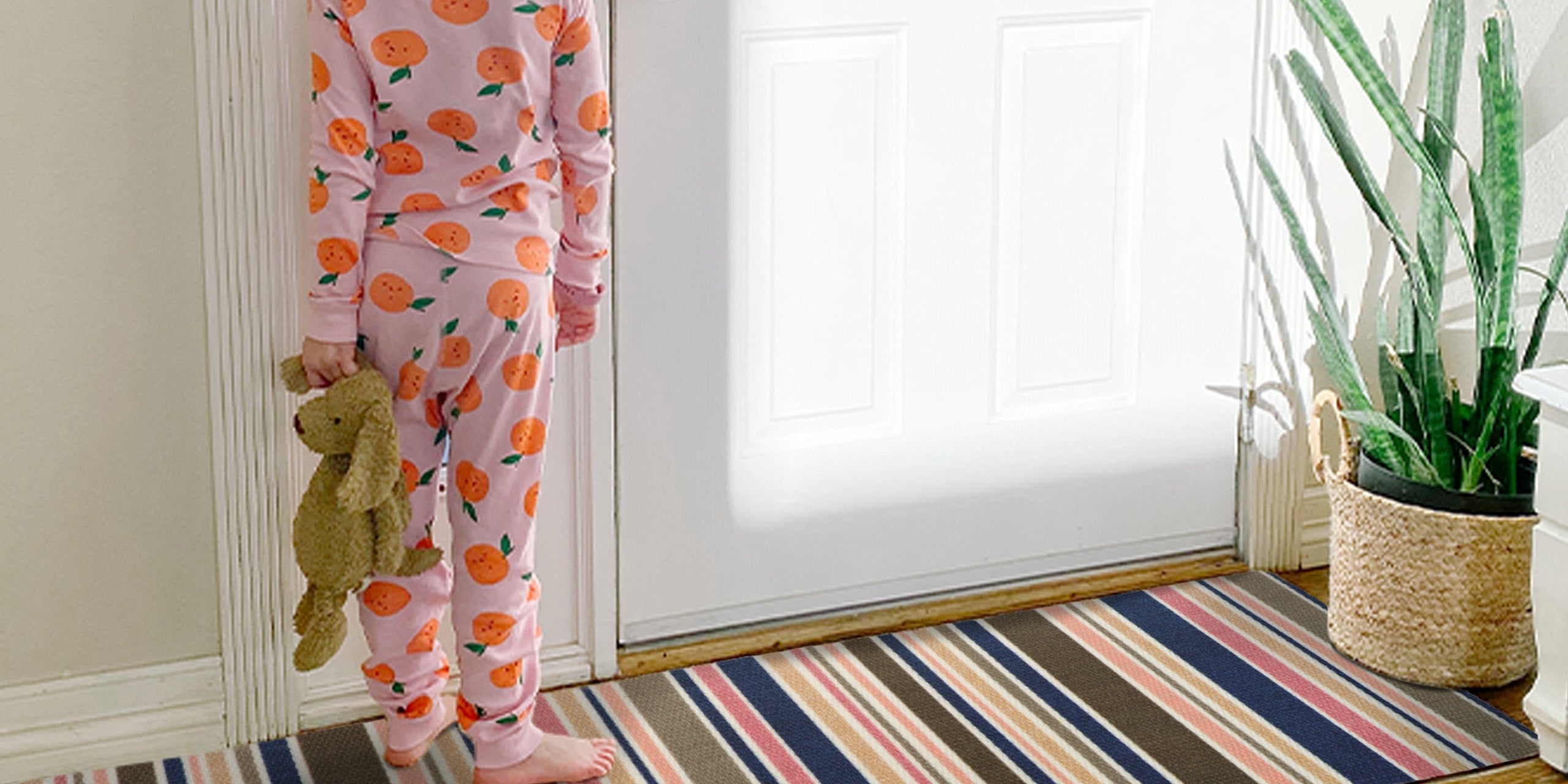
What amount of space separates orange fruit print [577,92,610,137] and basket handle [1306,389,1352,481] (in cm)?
118

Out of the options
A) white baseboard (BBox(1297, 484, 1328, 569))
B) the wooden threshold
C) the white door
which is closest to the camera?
the white door

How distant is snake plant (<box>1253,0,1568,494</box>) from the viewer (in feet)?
8.23

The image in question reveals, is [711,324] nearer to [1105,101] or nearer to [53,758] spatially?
[1105,101]

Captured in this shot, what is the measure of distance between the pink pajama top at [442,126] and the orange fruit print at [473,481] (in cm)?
21

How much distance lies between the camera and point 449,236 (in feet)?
6.92

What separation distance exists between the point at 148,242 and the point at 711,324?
0.76 m

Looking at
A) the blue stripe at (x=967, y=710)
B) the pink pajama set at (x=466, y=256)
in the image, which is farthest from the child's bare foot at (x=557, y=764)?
the blue stripe at (x=967, y=710)

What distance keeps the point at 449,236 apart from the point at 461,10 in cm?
25

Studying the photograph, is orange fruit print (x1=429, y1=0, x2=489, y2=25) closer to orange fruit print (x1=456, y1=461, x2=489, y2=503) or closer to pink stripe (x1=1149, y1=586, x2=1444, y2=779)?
orange fruit print (x1=456, y1=461, x2=489, y2=503)

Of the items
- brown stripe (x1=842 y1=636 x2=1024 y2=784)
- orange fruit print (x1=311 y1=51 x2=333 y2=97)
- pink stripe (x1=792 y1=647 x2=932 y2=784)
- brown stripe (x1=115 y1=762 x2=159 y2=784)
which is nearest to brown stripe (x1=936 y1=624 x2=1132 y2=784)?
brown stripe (x1=842 y1=636 x2=1024 y2=784)

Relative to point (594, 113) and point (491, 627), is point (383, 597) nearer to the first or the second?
point (491, 627)


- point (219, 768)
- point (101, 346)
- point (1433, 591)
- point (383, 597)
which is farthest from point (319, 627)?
point (1433, 591)

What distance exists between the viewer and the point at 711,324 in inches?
103

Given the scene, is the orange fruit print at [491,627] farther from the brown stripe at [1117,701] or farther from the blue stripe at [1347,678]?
the blue stripe at [1347,678]
